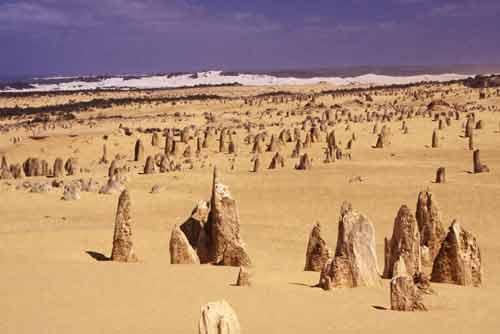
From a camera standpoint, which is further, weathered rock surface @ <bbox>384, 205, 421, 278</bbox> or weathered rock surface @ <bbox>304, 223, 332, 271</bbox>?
weathered rock surface @ <bbox>304, 223, 332, 271</bbox>

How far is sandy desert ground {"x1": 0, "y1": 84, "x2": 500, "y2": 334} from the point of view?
748cm

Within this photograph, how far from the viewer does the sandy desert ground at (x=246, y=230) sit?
24.5 ft

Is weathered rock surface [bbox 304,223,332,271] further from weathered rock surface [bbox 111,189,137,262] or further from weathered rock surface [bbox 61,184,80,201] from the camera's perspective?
weathered rock surface [bbox 61,184,80,201]

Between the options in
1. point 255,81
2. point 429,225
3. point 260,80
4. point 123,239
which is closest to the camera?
point 123,239

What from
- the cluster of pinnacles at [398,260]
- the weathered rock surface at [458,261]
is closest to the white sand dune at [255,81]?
the cluster of pinnacles at [398,260]

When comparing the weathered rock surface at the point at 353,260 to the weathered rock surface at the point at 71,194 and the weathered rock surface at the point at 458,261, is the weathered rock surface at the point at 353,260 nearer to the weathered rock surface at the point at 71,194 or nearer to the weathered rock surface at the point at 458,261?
the weathered rock surface at the point at 458,261

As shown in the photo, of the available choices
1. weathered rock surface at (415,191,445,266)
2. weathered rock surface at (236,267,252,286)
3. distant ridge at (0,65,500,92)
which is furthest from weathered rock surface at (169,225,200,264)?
distant ridge at (0,65,500,92)

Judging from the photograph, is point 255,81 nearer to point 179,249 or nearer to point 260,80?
point 260,80

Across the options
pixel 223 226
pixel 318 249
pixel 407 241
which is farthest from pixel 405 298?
pixel 223 226

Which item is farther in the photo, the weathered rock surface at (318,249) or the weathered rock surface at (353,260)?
the weathered rock surface at (318,249)

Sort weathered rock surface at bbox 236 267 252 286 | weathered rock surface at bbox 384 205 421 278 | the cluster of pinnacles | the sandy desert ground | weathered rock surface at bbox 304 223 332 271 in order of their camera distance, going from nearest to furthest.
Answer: the sandy desert ground → the cluster of pinnacles → weathered rock surface at bbox 236 267 252 286 → weathered rock surface at bbox 384 205 421 278 → weathered rock surface at bbox 304 223 332 271

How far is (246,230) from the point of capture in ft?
50.5

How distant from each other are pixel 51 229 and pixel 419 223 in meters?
7.52

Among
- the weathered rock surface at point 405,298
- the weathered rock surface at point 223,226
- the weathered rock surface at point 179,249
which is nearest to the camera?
the weathered rock surface at point 405,298
